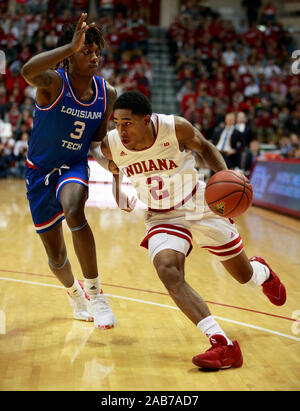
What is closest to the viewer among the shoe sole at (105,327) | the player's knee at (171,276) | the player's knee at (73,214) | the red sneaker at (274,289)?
the player's knee at (171,276)

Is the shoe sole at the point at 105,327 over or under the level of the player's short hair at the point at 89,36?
under

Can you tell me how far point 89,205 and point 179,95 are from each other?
8.36 m

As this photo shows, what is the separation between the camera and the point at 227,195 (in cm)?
353

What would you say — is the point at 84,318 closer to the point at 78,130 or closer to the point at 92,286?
the point at 92,286

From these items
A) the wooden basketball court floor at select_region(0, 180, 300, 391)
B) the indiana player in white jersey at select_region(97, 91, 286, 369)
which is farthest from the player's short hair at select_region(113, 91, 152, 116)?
the wooden basketball court floor at select_region(0, 180, 300, 391)

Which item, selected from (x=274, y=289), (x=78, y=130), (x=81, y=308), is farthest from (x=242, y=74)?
(x=81, y=308)

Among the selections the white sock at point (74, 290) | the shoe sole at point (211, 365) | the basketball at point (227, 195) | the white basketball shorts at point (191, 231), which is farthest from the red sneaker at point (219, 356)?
the white sock at point (74, 290)

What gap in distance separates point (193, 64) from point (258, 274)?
1612 cm

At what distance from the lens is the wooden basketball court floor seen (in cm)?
313

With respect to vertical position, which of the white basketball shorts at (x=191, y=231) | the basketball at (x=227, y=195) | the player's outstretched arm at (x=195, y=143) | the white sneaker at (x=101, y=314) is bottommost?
the white sneaker at (x=101, y=314)

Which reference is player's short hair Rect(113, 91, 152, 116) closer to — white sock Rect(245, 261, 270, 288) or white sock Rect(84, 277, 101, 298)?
white sock Rect(84, 277, 101, 298)

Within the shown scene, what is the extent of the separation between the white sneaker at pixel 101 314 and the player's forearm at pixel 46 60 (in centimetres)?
174

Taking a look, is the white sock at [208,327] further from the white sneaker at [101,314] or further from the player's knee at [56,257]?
the player's knee at [56,257]

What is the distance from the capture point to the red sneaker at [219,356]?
3.25 metres
